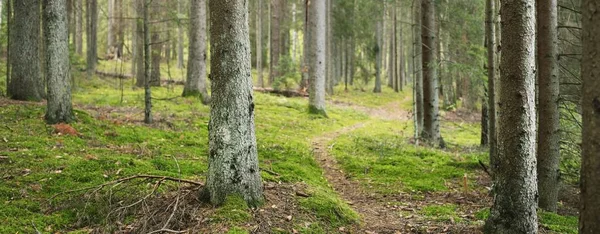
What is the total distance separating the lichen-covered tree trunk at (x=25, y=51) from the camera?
35.9ft

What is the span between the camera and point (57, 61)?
26.9 feet

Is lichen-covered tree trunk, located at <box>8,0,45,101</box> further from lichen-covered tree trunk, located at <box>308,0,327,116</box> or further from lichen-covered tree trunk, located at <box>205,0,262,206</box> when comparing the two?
lichen-covered tree trunk, located at <box>205,0,262,206</box>

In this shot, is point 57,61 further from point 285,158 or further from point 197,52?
point 197,52

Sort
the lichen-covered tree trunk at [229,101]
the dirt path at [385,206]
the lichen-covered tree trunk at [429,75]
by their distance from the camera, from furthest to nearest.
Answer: the lichen-covered tree trunk at [429,75] → the dirt path at [385,206] → the lichen-covered tree trunk at [229,101]

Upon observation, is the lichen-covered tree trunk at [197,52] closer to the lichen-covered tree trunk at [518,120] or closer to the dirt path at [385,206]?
the dirt path at [385,206]

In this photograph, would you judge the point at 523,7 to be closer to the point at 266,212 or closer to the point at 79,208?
the point at 266,212

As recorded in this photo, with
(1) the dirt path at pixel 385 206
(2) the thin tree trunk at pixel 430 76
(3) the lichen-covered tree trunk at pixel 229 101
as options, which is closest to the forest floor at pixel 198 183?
(1) the dirt path at pixel 385 206

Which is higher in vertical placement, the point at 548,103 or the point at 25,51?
the point at 25,51

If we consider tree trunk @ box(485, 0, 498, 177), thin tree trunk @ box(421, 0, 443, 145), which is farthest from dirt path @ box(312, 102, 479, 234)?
thin tree trunk @ box(421, 0, 443, 145)

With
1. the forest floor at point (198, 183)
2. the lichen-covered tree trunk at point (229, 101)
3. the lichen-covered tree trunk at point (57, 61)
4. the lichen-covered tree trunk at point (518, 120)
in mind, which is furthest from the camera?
the lichen-covered tree trunk at point (57, 61)

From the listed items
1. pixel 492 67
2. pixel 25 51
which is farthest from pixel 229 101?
pixel 25 51

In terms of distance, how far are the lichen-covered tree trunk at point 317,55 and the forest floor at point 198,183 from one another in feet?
14.3

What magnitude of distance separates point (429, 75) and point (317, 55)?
5437mm

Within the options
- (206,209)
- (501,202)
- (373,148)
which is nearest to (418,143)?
(373,148)
